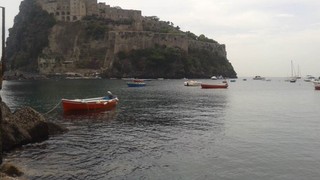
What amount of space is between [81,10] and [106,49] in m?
22.2

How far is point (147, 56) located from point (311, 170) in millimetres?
136121

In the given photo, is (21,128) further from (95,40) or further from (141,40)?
(95,40)

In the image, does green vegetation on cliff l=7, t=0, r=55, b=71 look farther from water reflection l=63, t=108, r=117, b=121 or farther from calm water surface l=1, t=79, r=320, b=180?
calm water surface l=1, t=79, r=320, b=180

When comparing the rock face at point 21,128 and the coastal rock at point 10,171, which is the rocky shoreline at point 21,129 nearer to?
the rock face at point 21,128

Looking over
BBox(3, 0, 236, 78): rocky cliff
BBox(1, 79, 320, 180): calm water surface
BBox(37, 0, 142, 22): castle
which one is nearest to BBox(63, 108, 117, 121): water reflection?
BBox(1, 79, 320, 180): calm water surface

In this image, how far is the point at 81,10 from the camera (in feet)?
527

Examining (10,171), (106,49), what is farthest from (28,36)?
(10,171)

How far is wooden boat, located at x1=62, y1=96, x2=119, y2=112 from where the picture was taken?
40.2 m

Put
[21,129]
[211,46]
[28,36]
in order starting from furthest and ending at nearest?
1. [211,46]
2. [28,36]
3. [21,129]

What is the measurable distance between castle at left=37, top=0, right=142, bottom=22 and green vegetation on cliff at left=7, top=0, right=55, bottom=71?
12.4 feet

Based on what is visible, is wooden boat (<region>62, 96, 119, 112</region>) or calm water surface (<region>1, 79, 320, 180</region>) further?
wooden boat (<region>62, 96, 119, 112</region>)

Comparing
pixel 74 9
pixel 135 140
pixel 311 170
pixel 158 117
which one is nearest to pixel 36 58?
pixel 74 9

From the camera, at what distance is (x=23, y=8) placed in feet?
600

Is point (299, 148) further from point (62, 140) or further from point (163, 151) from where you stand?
point (62, 140)
